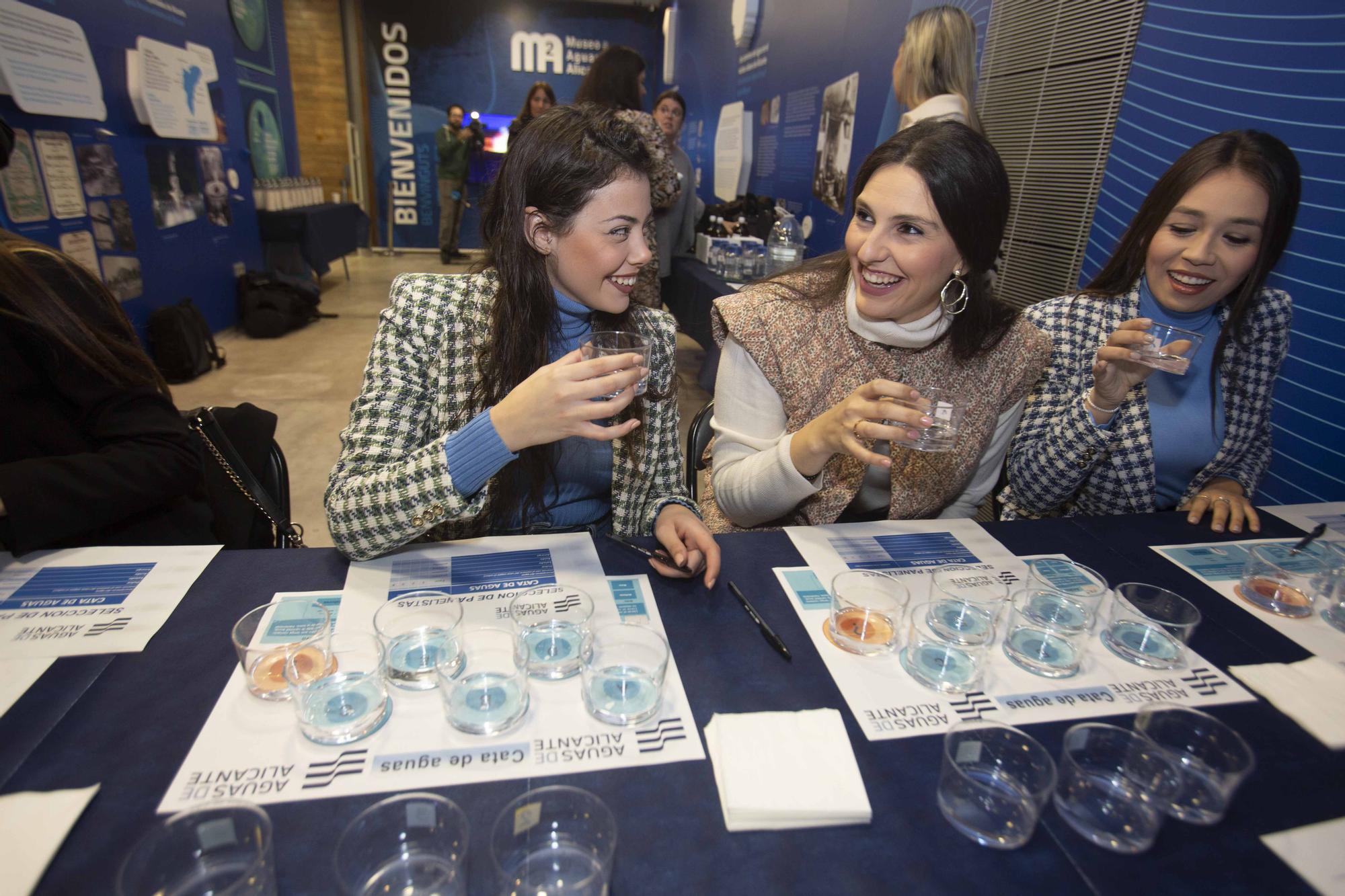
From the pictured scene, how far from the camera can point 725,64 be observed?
7.55 metres

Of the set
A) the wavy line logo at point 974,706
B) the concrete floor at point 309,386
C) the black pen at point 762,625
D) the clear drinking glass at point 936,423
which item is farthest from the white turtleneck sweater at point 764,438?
the concrete floor at point 309,386

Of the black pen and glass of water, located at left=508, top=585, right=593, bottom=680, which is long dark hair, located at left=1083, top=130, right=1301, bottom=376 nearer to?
the black pen

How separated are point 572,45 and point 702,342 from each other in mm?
8411

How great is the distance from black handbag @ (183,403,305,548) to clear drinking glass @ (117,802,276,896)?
86 centimetres

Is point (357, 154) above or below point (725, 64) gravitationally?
below

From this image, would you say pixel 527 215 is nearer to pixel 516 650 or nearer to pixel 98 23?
pixel 516 650

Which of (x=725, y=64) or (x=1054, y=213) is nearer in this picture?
(x=1054, y=213)

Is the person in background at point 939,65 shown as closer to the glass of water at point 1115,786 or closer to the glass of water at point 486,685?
the glass of water at point 1115,786

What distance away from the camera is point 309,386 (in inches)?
207

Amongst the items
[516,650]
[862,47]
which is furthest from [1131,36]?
[516,650]

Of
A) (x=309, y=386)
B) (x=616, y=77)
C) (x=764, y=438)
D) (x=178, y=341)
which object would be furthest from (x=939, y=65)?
(x=178, y=341)

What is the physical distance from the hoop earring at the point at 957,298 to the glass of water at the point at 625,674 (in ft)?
4.02

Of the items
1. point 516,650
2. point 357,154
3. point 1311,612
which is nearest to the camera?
point 516,650

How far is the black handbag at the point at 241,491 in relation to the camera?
149cm
